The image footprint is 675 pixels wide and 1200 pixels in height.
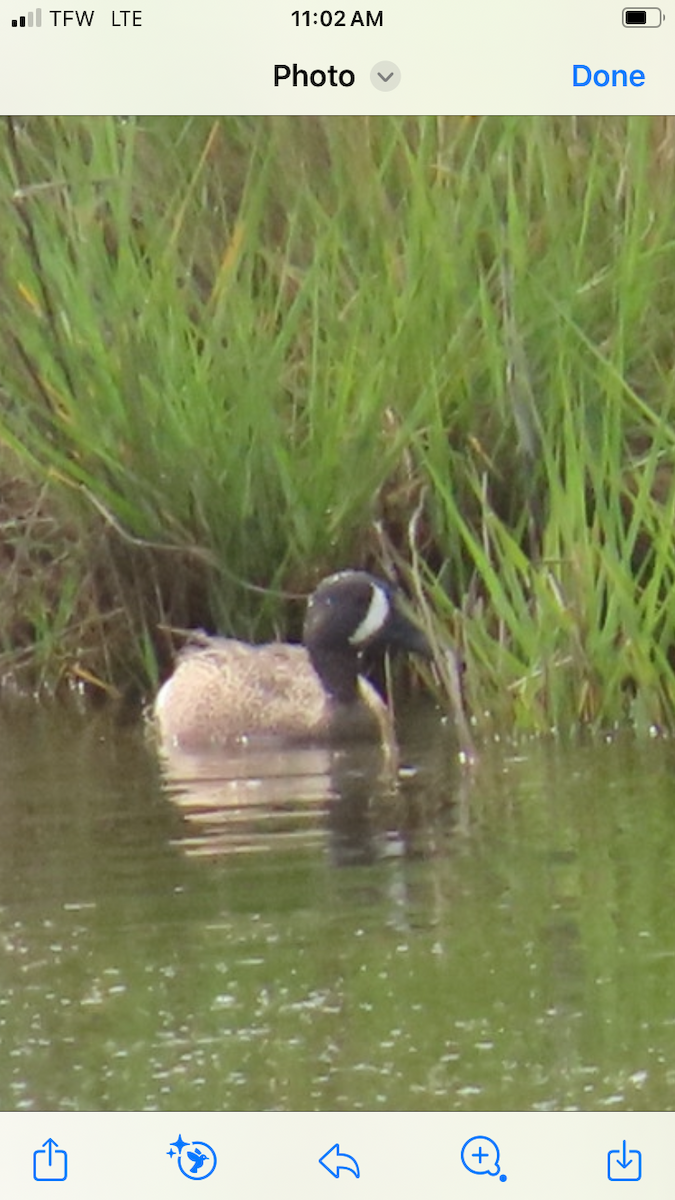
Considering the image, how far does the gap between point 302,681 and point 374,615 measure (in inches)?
17.9

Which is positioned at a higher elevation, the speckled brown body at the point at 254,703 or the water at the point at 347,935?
the speckled brown body at the point at 254,703

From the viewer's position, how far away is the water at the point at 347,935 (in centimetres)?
460

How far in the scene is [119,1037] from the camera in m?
4.91

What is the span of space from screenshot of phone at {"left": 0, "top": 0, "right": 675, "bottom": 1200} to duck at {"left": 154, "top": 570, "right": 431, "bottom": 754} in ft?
0.05

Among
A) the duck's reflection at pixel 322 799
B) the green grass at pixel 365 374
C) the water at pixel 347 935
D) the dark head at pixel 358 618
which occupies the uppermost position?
the green grass at pixel 365 374

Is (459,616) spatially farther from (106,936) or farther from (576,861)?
(106,936)

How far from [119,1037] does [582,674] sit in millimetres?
3202

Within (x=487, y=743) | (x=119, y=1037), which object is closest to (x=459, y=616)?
(x=487, y=743)

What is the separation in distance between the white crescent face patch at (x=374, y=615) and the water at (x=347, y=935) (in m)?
0.61

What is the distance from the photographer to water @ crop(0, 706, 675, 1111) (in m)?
4.60
